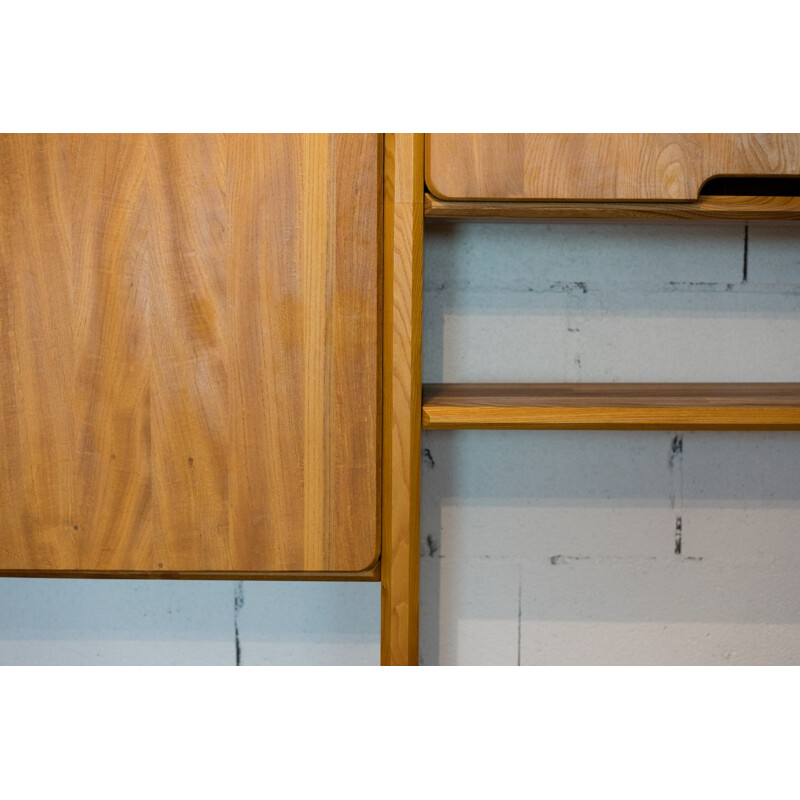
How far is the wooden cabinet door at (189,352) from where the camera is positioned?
45.6 inches

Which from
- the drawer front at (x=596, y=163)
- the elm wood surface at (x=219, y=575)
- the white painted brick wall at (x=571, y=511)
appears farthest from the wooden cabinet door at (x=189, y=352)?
the white painted brick wall at (x=571, y=511)

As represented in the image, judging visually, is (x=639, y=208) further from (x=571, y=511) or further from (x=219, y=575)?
(x=219, y=575)

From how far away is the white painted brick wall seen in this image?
1521 millimetres

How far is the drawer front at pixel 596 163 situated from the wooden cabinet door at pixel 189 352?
0.11 metres

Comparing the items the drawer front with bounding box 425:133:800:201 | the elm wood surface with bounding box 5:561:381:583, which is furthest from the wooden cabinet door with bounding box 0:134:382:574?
the drawer front with bounding box 425:133:800:201

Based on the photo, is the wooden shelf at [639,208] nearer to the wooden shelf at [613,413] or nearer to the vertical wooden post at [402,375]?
the vertical wooden post at [402,375]

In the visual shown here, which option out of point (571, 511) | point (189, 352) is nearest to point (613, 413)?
point (571, 511)

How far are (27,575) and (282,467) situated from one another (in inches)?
16.0

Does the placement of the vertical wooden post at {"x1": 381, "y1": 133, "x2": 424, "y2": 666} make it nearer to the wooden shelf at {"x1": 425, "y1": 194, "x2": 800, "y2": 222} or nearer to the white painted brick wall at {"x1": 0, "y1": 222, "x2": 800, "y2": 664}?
the wooden shelf at {"x1": 425, "y1": 194, "x2": 800, "y2": 222}

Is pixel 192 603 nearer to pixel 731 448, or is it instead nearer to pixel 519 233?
pixel 519 233

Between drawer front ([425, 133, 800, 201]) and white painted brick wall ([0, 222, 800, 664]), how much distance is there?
1.19 ft

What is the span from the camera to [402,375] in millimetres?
1181

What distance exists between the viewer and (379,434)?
3.93ft

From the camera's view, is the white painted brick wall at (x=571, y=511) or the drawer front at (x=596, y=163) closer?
the drawer front at (x=596, y=163)
